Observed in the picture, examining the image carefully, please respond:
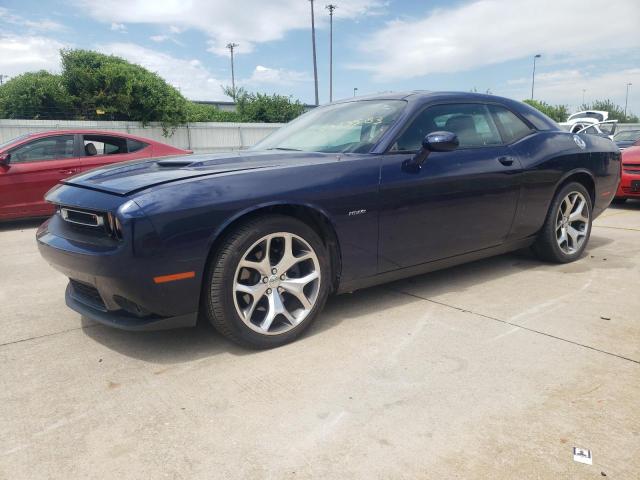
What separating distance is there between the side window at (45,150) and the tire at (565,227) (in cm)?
627

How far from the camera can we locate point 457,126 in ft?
12.1

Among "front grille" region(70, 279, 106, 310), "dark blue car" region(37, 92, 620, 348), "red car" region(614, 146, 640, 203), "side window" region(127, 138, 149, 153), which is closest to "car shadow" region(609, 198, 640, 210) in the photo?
"red car" region(614, 146, 640, 203)

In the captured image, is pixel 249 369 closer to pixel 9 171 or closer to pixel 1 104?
pixel 9 171

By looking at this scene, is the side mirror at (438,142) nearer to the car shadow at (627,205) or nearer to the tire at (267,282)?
the tire at (267,282)

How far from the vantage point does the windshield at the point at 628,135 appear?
10.7 metres

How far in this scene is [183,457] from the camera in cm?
188

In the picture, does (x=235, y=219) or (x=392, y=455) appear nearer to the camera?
(x=392, y=455)

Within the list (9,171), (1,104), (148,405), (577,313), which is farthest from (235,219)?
(1,104)

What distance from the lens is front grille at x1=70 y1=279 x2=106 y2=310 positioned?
2734 mm

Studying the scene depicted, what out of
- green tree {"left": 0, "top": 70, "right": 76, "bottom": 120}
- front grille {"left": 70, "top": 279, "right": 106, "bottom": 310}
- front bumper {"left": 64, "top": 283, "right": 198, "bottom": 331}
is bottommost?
front bumper {"left": 64, "top": 283, "right": 198, "bottom": 331}

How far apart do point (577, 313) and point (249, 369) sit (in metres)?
2.16

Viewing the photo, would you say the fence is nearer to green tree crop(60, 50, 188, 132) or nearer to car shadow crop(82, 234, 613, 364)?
green tree crop(60, 50, 188, 132)

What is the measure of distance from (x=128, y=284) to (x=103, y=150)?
5.89 meters

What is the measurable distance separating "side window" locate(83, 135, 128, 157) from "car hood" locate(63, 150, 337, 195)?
15.5 feet
